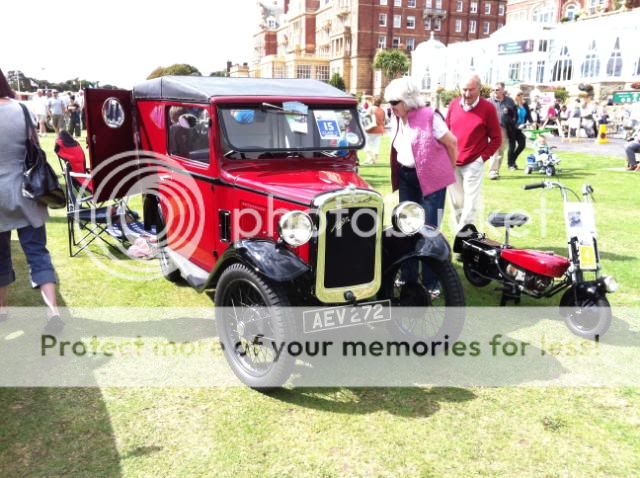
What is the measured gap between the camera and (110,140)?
5.91m

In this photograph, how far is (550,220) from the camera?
27.5 ft

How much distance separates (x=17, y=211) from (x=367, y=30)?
81465 millimetres

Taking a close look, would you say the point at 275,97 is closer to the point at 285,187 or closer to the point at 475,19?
the point at 285,187

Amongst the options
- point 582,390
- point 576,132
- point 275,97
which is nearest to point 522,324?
point 582,390

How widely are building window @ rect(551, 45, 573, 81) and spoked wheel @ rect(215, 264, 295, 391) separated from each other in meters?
44.2

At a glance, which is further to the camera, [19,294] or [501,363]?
→ [19,294]

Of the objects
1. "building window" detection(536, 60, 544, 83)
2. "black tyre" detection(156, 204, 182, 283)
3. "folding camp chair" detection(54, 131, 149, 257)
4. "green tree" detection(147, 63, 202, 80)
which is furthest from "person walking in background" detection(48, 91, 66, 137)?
"building window" detection(536, 60, 544, 83)

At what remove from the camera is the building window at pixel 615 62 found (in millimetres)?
36825

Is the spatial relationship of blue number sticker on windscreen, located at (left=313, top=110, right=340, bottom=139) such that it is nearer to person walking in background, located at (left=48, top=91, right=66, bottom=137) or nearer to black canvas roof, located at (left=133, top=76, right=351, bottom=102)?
black canvas roof, located at (left=133, top=76, right=351, bottom=102)

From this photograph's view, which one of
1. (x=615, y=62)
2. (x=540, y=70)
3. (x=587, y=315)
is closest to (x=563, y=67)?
(x=540, y=70)

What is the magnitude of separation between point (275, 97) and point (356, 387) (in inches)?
93.8

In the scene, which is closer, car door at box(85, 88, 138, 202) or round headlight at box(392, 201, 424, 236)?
round headlight at box(392, 201, 424, 236)

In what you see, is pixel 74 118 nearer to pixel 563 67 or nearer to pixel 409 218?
pixel 409 218

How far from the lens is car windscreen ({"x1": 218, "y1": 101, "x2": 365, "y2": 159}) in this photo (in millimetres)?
4359
